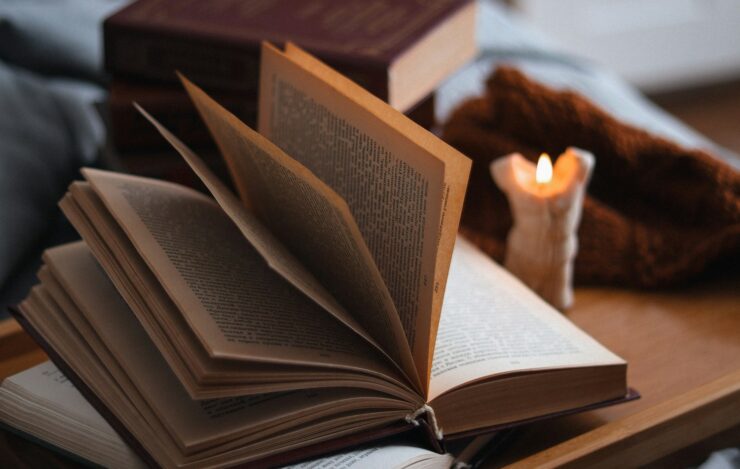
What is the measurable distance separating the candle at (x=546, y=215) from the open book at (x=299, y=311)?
8cm

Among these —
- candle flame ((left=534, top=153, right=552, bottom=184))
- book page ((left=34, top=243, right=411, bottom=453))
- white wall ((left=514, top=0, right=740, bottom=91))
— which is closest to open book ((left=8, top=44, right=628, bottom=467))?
book page ((left=34, top=243, right=411, bottom=453))

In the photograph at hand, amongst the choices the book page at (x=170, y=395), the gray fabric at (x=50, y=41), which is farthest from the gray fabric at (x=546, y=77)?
the book page at (x=170, y=395)

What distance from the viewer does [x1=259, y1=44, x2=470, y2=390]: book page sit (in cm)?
44

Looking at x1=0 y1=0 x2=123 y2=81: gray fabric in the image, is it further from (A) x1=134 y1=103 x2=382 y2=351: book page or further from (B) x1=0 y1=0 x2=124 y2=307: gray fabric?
(A) x1=134 y1=103 x2=382 y2=351: book page

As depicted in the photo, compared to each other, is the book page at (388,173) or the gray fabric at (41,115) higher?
the book page at (388,173)

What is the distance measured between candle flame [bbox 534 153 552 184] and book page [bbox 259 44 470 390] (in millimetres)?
177

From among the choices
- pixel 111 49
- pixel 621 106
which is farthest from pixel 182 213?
pixel 621 106

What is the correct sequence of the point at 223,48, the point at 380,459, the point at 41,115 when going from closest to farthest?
the point at 380,459
the point at 223,48
the point at 41,115

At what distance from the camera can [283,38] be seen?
2.38ft

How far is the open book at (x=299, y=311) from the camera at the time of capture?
1.45ft

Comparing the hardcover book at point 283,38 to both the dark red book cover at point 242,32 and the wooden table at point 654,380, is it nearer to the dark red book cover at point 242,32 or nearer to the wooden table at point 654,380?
the dark red book cover at point 242,32

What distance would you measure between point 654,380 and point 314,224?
0.28 metres

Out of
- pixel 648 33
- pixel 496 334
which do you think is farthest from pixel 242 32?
pixel 648 33

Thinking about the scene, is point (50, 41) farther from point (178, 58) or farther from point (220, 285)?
point (220, 285)
